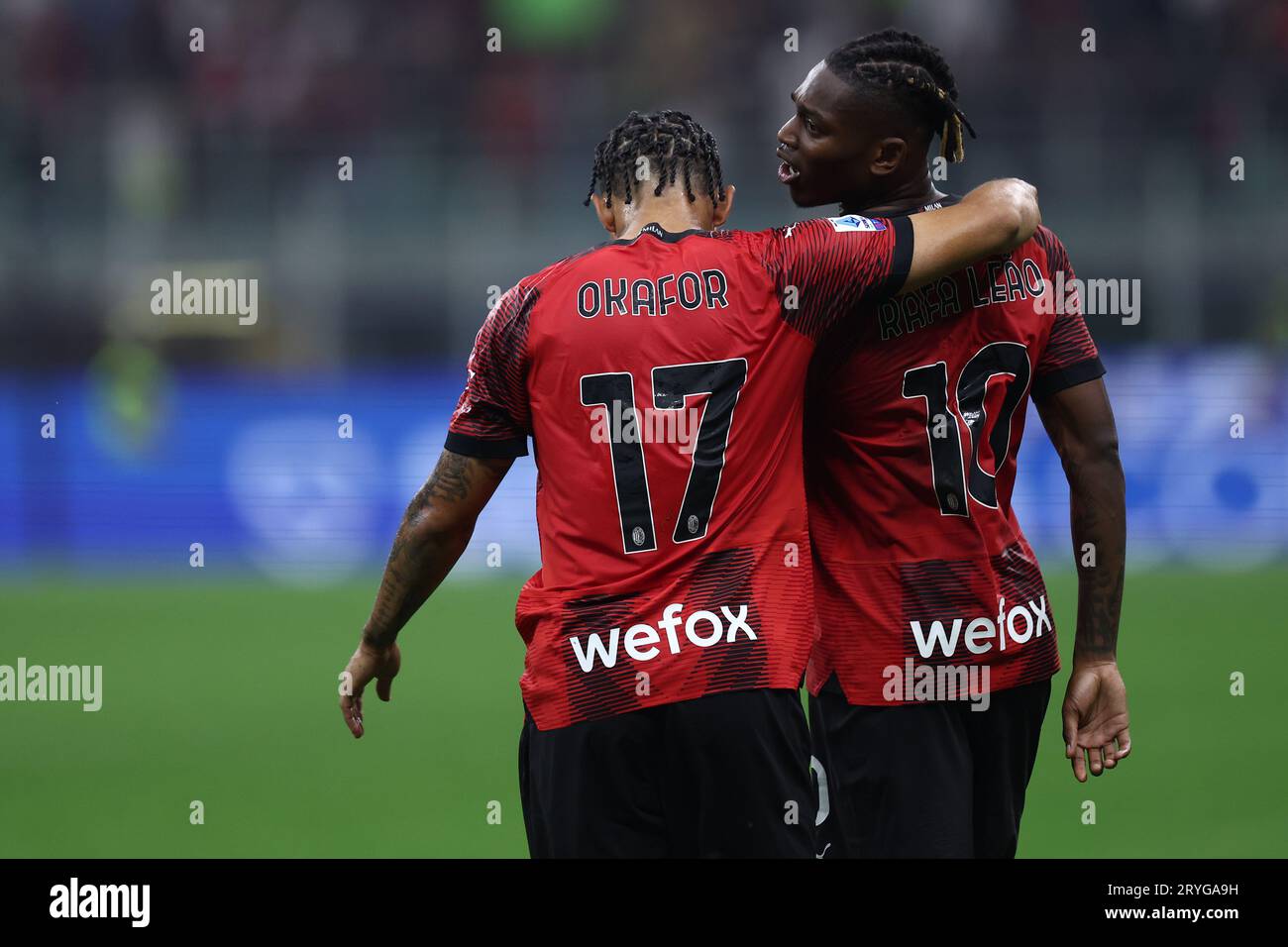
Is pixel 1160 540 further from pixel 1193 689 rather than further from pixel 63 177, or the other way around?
pixel 63 177

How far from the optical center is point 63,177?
43.9 feet

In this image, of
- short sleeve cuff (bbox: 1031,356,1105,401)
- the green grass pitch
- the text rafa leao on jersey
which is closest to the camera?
the text rafa leao on jersey

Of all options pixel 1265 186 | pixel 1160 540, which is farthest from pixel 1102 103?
pixel 1160 540

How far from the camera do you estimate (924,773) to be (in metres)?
3.22

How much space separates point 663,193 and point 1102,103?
37.1 feet

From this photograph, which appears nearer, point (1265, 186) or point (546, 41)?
point (1265, 186)

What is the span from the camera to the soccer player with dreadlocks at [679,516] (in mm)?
2967

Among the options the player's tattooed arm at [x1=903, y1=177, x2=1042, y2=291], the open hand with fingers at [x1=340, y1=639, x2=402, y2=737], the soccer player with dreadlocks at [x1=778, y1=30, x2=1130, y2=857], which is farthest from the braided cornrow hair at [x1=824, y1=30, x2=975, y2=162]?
the open hand with fingers at [x1=340, y1=639, x2=402, y2=737]

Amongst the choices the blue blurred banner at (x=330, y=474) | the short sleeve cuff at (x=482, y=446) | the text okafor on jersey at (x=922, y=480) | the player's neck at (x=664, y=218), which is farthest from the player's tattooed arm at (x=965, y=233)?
the blue blurred banner at (x=330, y=474)

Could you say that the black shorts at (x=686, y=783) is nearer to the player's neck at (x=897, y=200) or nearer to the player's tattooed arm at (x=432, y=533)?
the player's tattooed arm at (x=432, y=533)

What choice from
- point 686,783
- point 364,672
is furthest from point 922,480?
point 364,672

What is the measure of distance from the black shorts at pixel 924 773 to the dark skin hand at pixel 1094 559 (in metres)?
0.11

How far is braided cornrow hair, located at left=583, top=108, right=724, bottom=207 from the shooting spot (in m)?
3.25

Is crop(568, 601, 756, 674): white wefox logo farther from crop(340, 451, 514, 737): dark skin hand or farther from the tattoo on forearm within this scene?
the tattoo on forearm
